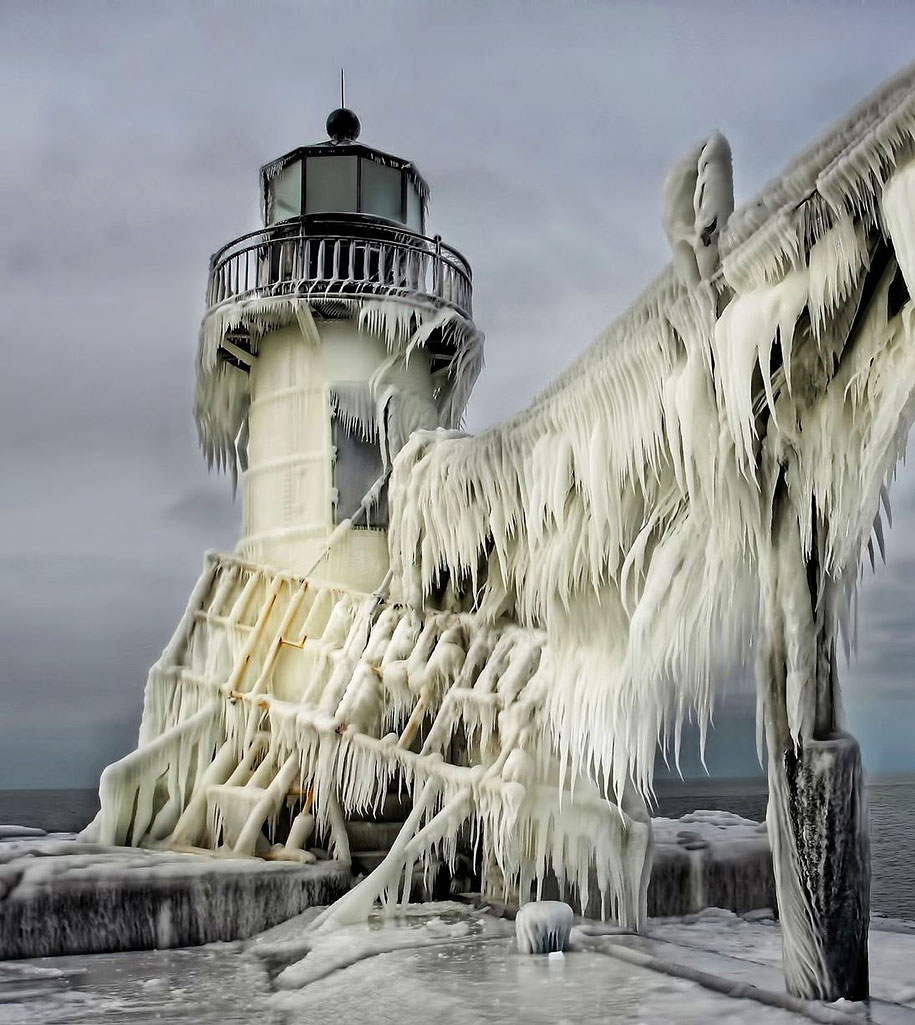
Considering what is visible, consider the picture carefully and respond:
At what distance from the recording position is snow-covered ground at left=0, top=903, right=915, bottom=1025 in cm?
617

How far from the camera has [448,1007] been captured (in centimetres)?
641

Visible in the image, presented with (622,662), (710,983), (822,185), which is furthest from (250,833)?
(822,185)

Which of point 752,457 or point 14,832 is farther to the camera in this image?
point 14,832

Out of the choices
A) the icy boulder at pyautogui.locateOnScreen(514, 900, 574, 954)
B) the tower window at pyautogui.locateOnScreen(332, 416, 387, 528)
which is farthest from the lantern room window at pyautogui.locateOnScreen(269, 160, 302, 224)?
the icy boulder at pyautogui.locateOnScreen(514, 900, 574, 954)

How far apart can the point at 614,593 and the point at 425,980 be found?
3145 millimetres

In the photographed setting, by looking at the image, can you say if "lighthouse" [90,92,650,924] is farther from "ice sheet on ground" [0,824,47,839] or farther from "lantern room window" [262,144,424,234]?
"ice sheet on ground" [0,824,47,839]

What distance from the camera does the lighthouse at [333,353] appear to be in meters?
14.5

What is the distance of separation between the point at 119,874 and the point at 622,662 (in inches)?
203

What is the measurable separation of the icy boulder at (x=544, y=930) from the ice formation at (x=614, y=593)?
70 cm

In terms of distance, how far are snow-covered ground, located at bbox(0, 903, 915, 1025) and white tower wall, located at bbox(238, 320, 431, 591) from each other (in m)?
5.59

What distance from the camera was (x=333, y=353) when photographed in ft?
49.0

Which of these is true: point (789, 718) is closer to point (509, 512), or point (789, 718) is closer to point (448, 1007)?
point (448, 1007)

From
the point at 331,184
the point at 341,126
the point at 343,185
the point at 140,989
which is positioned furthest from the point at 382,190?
the point at 140,989

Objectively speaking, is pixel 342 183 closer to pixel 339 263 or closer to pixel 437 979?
pixel 339 263
